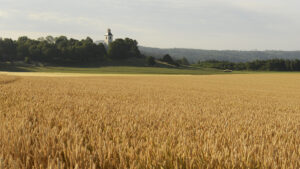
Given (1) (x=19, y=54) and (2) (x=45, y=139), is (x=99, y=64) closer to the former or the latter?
(1) (x=19, y=54)

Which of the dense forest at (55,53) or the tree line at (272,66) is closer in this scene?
the dense forest at (55,53)

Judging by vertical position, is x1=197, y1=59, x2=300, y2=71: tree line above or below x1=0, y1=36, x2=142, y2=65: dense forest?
below

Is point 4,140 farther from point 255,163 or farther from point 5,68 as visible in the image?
point 5,68

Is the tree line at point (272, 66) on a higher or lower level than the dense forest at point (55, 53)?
lower

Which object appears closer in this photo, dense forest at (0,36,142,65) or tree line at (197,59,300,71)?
dense forest at (0,36,142,65)

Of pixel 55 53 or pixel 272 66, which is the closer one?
pixel 55 53

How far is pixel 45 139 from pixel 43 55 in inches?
4935

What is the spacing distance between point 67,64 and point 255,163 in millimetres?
120393

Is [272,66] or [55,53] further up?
[55,53]

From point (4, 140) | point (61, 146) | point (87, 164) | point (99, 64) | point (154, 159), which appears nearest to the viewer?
point (87, 164)

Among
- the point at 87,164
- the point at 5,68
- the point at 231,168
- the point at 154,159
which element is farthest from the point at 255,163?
the point at 5,68

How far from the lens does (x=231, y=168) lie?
2.05 metres

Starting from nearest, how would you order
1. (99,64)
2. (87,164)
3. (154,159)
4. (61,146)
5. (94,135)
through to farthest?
1. (87,164)
2. (154,159)
3. (61,146)
4. (94,135)
5. (99,64)

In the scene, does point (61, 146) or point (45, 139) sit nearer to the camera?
point (61, 146)
